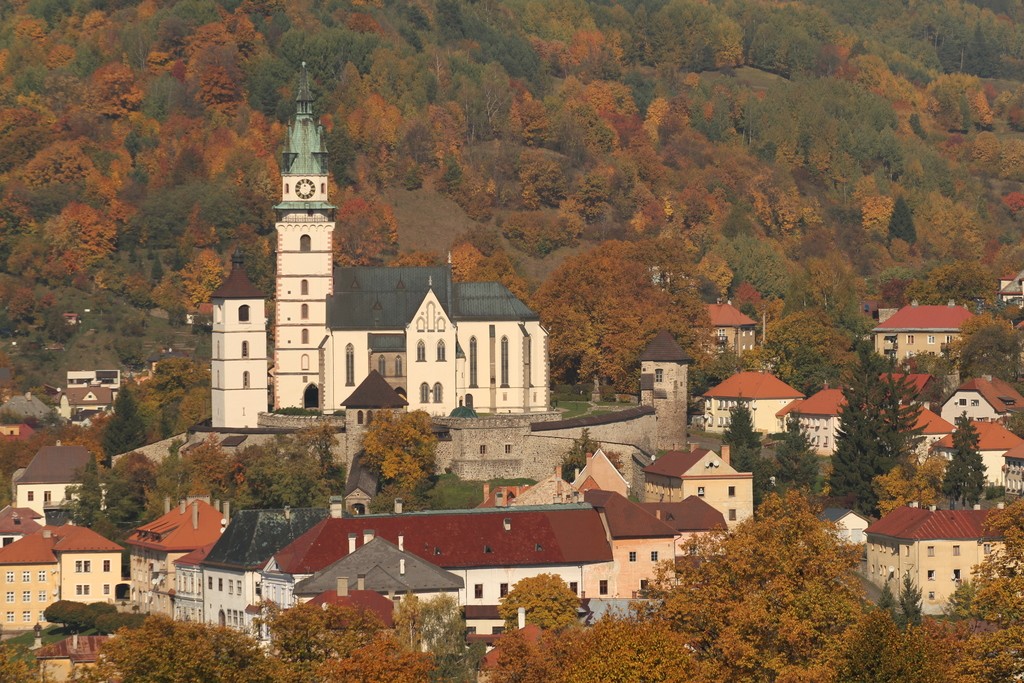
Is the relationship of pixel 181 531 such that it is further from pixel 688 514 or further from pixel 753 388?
pixel 753 388

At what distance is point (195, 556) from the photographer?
100m

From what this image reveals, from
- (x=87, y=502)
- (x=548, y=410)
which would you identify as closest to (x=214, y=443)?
(x=87, y=502)

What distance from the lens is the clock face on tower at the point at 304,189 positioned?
4692 inches

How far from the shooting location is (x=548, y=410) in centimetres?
11675

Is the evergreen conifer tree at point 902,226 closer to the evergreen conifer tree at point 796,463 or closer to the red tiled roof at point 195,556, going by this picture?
the evergreen conifer tree at point 796,463

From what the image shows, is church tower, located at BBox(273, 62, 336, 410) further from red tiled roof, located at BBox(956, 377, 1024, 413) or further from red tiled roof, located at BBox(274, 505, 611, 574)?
red tiled roof, located at BBox(956, 377, 1024, 413)

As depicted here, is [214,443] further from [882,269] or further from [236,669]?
[882,269]

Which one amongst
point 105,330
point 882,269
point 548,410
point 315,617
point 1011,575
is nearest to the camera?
point 1011,575

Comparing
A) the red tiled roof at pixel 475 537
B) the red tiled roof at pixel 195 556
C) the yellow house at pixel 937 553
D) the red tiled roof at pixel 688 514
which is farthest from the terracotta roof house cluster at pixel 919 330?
the red tiled roof at pixel 195 556

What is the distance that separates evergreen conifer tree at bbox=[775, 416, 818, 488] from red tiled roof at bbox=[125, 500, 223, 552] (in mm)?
23480

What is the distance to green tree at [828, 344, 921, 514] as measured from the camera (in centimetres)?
10988

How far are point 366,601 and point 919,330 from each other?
60479 millimetres

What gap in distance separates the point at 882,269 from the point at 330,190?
37759mm

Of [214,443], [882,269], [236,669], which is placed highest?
[882,269]
